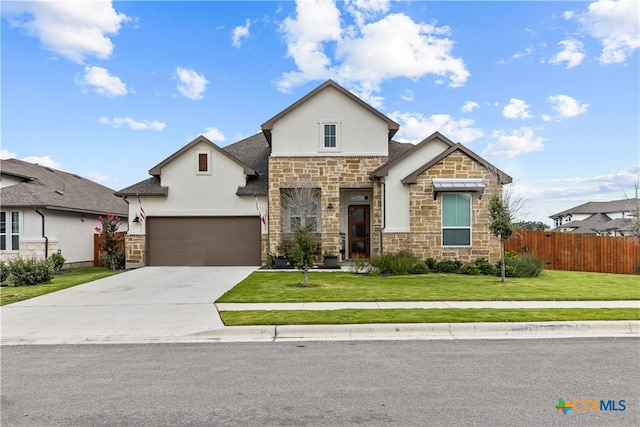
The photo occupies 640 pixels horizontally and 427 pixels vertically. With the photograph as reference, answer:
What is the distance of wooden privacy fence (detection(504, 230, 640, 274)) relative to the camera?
2153cm

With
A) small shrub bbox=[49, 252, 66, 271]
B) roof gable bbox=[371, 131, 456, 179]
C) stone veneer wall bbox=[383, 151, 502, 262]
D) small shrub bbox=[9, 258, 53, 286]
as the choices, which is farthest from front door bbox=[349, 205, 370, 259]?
small shrub bbox=[49, 252, 66, 271]

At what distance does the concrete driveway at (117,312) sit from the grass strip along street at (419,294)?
0.78m

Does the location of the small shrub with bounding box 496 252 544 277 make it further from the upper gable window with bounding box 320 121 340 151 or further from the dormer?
the upper gable window with bounding box 320 121 340 151

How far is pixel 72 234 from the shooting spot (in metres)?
→ 23.4

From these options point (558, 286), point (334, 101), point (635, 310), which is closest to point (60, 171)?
point (334, 101)

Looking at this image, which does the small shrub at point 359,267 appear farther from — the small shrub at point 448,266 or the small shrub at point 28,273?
the small shrub at point 28,273

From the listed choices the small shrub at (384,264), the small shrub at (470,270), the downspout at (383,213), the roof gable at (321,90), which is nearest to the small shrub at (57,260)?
the roof gable at (321,90)

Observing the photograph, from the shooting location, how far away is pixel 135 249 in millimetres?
21297

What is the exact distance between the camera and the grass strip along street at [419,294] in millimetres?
9078

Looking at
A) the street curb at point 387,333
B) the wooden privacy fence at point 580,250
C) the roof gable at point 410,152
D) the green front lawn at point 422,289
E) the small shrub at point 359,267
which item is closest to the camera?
the street curb at point 387,333

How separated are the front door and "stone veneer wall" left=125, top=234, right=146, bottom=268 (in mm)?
10220

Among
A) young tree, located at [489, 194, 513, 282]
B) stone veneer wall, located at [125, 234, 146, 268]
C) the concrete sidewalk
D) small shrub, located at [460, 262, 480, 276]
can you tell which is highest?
young tree, located at [489, 194, 513, 282]

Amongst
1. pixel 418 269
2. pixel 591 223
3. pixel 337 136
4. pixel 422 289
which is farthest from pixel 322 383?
pixel 591 223

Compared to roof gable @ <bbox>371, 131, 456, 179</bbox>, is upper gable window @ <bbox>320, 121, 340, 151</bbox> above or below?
above
